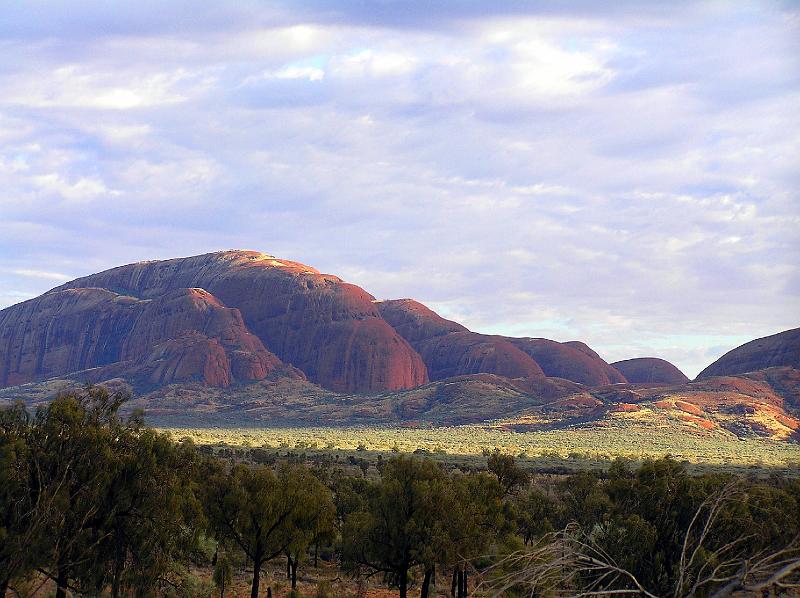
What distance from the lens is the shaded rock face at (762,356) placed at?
569 feet

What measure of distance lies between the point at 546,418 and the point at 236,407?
59584mm

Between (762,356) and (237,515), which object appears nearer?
(237,515)

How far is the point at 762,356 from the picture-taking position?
593 ft

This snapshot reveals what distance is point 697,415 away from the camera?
445 ft

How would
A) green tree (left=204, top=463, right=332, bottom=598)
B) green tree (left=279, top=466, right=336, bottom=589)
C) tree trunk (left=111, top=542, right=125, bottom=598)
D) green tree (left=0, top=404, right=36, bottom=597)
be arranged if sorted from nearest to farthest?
green tree (left=0, top=404, right=36, bottom=597)
tree trunk (left=111, top=542, right=125, bottom=598)
green tree (left=204, top=463, right=332, bottom=598)
green tree (left=279, top=466, right=336, bottom=589)

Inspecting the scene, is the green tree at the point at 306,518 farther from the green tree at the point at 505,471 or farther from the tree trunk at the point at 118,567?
the green tree at the point at 505,471

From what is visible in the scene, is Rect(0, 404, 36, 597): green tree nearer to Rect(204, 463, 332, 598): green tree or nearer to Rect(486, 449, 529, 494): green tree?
Rect(204, 463, 332, 598): green tree

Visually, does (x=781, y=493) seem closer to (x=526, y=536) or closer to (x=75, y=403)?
(x=526, y=536)

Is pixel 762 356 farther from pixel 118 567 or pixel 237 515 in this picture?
pixel 118 567

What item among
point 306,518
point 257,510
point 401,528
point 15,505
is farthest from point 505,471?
point 15,505

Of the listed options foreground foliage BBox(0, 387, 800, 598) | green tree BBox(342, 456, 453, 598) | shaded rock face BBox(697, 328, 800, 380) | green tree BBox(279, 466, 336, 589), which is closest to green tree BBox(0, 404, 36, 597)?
foreground foliage BBox(0, 387, 800, 598)

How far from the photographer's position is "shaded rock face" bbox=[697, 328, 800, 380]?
174 m

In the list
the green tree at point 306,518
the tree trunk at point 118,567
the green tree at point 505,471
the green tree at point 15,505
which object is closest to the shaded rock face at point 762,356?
the green tree at point 505,471

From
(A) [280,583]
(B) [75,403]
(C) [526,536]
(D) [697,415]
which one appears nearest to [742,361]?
(D) [697,415]
